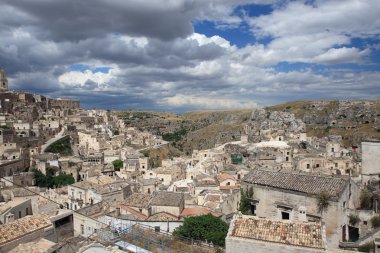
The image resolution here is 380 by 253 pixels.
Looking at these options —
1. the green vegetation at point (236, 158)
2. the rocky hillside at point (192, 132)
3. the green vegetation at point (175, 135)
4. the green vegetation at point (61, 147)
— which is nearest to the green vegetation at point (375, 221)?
the green vegetation at point (236, 158)

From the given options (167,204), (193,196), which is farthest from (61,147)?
(167,204)

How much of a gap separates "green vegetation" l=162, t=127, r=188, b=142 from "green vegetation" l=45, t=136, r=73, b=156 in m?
66.2

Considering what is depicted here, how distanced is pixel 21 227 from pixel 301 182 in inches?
652

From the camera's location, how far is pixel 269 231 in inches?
575

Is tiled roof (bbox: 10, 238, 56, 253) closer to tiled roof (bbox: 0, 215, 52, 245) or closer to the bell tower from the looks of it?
tiled roof (bbox: 0, 215, 52, 245)

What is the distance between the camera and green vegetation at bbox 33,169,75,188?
4897cm

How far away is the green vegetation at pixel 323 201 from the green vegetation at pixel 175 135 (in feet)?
391

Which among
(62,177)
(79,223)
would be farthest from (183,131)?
(79,223)

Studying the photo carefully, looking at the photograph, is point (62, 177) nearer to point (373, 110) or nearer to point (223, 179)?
point (223, 179)

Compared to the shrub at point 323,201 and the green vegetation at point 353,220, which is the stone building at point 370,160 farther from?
the shrub at point 323,201

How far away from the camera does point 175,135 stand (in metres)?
152

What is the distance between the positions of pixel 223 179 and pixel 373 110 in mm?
97759

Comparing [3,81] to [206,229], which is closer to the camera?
[206,229]

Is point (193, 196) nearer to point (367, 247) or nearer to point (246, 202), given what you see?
point (246, 202)
